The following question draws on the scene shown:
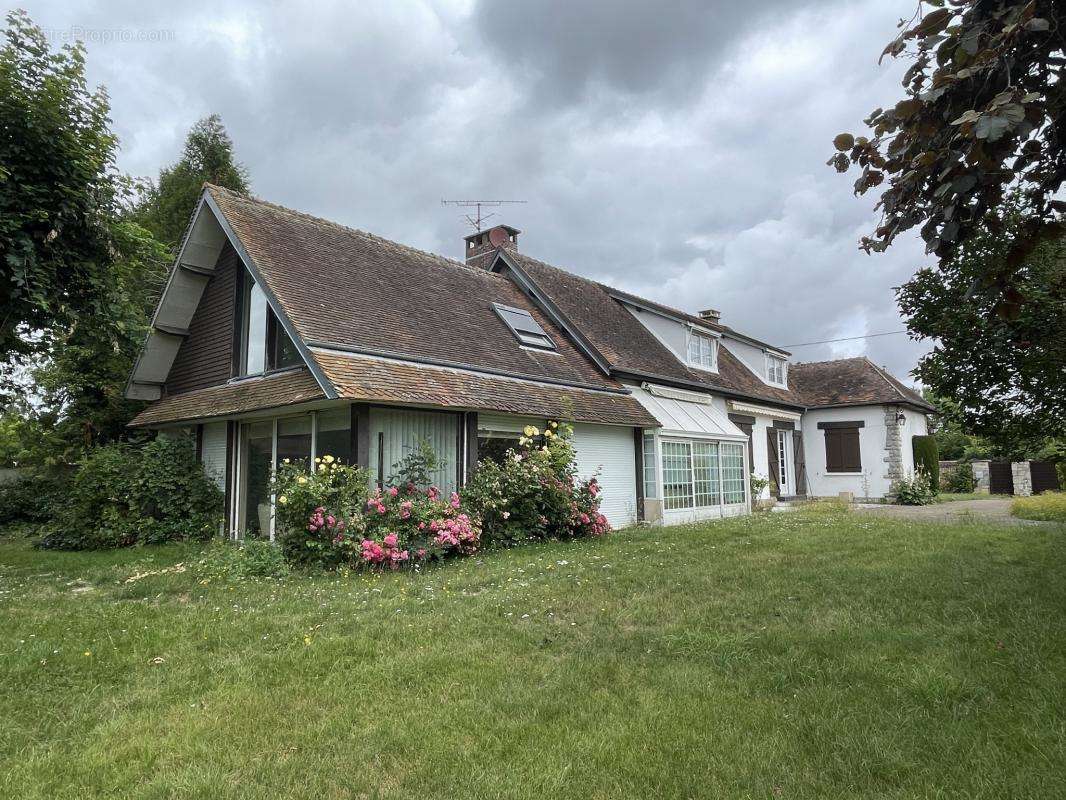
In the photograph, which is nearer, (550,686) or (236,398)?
(550,686)

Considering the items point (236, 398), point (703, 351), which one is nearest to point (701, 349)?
point (703, 351)

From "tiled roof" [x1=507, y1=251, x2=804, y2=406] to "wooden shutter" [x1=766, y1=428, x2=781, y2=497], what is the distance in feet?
4.30

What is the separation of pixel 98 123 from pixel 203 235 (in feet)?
14.8

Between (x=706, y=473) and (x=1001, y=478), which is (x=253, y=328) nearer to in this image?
(x=706, y=473)

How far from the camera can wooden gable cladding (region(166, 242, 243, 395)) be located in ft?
48.1

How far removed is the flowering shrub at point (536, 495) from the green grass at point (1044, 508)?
10.5m

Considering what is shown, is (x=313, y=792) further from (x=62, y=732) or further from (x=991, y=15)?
(x=991, y=15)

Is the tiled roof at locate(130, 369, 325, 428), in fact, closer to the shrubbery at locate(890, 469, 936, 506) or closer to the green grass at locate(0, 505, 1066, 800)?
the green grass at locate(0, 505, 1066, 800)

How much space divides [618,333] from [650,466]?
463 centimetres

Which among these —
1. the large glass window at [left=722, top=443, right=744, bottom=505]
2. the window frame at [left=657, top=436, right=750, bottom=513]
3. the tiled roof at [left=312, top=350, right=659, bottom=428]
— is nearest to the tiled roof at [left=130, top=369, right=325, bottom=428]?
the tiled roof at [left=312, top=350, right=659, bottom=428]

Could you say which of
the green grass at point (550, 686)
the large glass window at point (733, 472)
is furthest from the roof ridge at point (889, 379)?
the green grass at point (550, 686)

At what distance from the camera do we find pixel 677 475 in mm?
17219

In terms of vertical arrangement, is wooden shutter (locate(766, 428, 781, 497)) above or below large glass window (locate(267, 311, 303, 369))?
below

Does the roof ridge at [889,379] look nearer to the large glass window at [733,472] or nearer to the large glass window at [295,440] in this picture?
the large glass window at [733,472]
